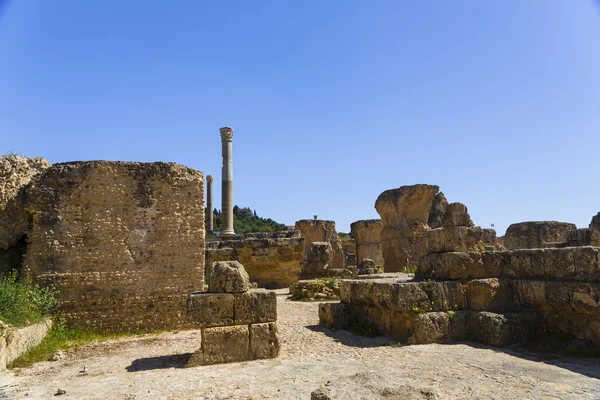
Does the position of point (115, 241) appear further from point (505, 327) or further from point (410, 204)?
point (410, 204)

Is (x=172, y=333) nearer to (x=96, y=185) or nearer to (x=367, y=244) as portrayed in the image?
(x=96, y=185)

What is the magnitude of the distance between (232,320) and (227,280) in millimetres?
564

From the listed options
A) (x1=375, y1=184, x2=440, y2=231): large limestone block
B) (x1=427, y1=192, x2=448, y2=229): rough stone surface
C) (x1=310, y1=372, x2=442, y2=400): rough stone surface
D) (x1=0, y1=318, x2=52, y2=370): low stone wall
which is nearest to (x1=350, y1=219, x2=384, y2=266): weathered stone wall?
(x1=427, y1=192, x2=448, y2=229): rough stone surface

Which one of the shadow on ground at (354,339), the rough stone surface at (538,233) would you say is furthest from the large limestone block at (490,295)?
the rough stone surface at (538,233)

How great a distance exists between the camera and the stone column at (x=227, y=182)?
2259cm

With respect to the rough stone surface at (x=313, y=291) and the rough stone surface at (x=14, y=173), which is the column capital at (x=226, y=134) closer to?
the rough stone surface at (x=313, y=291)

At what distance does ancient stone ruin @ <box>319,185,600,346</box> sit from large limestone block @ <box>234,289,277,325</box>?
6.87 ft

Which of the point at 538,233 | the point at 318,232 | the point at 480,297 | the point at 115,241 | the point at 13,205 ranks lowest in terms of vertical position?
the point at 480,297

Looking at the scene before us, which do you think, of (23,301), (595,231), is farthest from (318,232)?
(23,301)

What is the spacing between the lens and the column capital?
74.9 feet

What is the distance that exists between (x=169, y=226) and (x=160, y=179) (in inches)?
38.5

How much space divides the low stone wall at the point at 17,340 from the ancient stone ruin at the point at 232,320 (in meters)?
2.39

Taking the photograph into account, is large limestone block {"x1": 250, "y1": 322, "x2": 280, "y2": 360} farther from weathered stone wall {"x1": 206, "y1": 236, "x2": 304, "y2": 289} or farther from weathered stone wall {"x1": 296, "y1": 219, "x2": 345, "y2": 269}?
weathered stone wall {"x1": 296, "y1": 219, "x2": 345, "y2": 269}

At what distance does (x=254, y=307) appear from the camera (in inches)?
242
